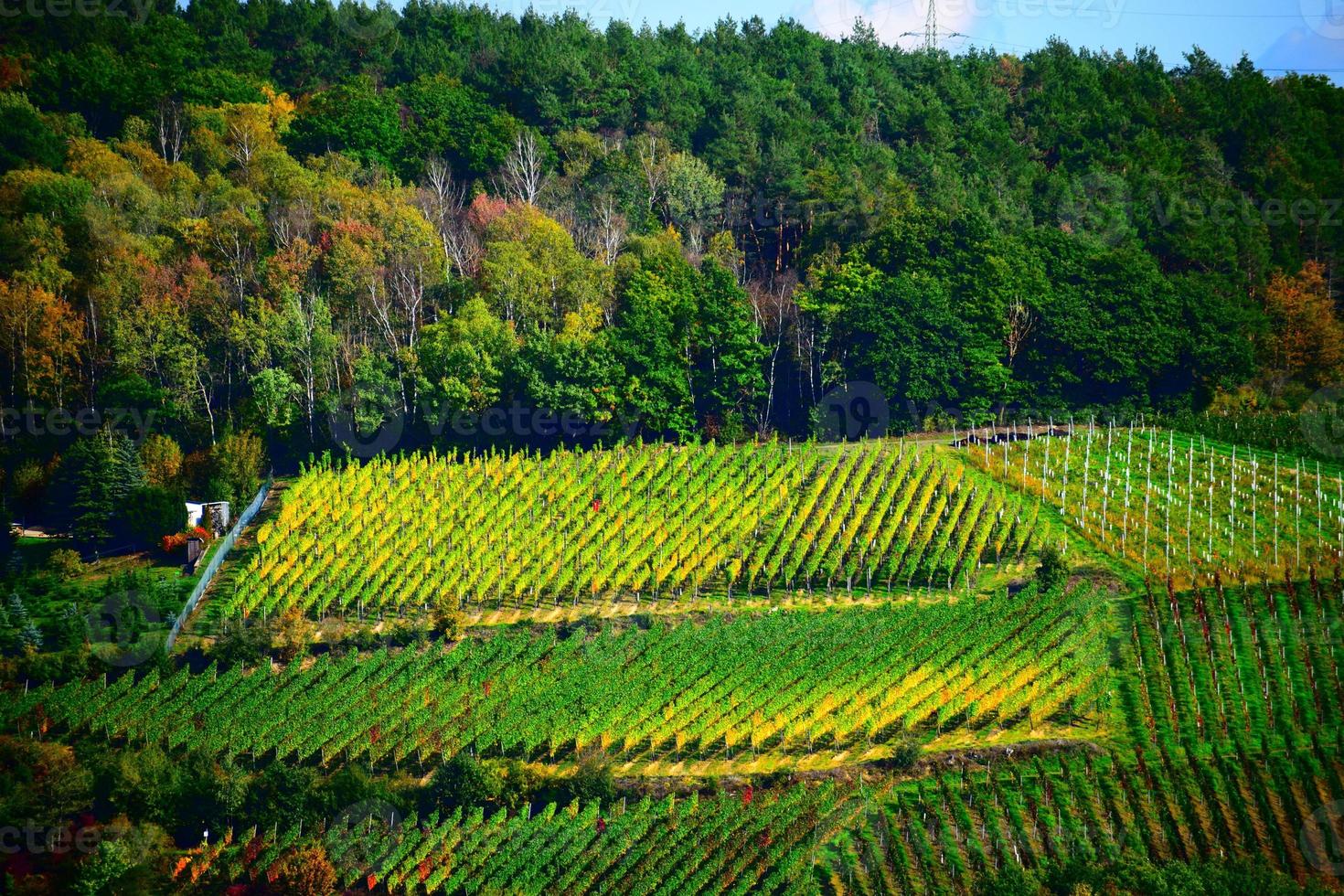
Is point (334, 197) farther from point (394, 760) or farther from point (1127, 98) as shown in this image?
point (1127, 98)

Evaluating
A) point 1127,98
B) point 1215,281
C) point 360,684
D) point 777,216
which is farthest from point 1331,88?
point 360,684

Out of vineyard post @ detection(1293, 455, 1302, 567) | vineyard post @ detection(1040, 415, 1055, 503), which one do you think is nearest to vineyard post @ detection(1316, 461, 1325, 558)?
vineyard post @ detection(1293, 455, 1302, 567)

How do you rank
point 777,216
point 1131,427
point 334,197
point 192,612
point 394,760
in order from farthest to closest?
point 777,216, point 334,197, point 1131,427, point 192,612, point 394,760

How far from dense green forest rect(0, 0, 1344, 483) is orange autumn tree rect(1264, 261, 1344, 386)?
137 millimetres

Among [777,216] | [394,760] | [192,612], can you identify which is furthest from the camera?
[777,216]

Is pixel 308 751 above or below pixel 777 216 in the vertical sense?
below

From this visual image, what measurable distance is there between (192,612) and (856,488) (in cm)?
1934

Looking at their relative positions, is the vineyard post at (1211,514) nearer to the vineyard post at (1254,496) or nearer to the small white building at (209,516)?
the vineyard post at (1254,496)

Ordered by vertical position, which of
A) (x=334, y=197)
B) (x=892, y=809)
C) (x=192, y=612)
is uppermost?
(x=334, y=197)

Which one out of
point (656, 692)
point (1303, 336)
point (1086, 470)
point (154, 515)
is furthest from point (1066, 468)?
point (154, 515)

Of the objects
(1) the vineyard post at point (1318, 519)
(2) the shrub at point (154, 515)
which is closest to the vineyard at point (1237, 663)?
(1) the vineyard post at point (1318, 519)

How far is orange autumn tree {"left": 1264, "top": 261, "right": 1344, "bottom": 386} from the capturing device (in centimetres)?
6975

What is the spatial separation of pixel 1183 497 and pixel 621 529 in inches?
665

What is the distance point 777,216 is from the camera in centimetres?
7800
